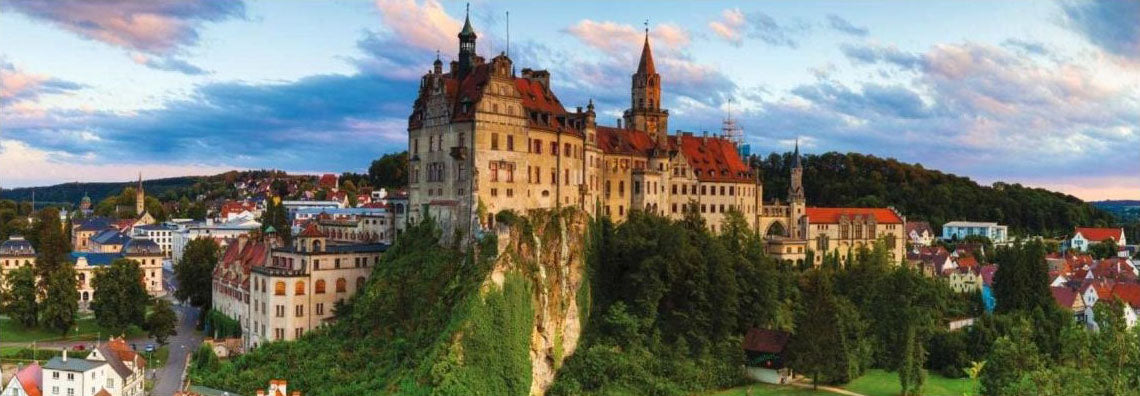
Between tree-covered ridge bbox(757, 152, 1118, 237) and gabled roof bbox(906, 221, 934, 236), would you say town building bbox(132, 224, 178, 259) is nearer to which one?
tree-covered ridge bbox(757, 152, 1118, 237)

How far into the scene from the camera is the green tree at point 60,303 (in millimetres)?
83500

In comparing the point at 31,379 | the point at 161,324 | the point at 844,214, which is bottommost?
the point at 31,379

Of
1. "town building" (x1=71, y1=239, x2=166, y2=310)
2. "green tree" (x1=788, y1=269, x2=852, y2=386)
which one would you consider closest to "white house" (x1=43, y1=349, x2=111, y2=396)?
"town building" (x1=71, y1=239, x2=166, y2=310)

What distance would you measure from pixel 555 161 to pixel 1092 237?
113158mm

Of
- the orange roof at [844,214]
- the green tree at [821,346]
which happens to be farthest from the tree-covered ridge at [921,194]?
the green tree at [821,346]

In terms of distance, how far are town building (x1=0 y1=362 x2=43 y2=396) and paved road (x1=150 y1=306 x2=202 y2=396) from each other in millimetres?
7127

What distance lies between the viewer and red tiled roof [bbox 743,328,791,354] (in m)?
70.5

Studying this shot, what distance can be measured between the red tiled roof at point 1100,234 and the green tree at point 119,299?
132 meters

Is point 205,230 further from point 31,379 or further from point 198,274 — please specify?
point 31,379

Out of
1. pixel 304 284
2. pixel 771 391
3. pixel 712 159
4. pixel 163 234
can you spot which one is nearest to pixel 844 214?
pixel 712 159

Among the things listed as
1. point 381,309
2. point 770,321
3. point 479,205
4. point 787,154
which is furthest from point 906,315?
point 787,154

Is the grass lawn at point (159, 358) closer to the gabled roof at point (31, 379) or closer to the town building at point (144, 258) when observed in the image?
the gabled roof at point (31, 379)

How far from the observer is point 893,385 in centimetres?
7050

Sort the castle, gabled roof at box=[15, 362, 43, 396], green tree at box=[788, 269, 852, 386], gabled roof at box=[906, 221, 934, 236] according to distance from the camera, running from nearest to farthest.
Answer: gabled roof at box=[15, 362, 43, 396]
the castle
green tree at box=[788, 269, 852, 386]
gabled roof at box=[906, 221, 934, 236]
